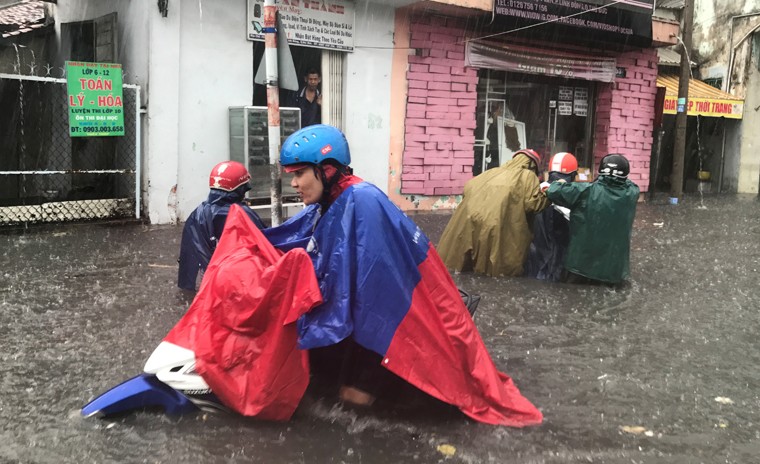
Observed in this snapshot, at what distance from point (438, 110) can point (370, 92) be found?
5.04 ft

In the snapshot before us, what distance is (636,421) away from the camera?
3.61 meters

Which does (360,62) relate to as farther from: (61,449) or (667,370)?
(61,449)

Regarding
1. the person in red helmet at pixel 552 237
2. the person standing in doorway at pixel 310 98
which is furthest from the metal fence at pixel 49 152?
the person in red helmet at pixel 552 237

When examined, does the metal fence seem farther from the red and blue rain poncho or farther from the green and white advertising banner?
the red and blue rain poncho

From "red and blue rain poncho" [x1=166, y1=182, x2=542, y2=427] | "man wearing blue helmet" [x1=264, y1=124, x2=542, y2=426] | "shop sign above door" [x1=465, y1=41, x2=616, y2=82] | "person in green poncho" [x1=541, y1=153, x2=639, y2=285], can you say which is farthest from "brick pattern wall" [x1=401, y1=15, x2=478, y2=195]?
"red and blue rain poncho" [x1=166, y1=182, x2=542, y2=427]

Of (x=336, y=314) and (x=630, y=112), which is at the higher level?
(x=630, y=112)

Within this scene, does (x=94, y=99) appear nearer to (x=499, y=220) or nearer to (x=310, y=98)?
(x=310, y=98)

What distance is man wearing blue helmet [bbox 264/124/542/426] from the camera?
311cm

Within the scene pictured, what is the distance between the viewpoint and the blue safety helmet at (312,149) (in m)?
3.27

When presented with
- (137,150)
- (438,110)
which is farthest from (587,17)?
(137,150)

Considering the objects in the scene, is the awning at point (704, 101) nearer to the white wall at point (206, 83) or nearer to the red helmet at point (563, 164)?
the red helmet at point (563, 164)

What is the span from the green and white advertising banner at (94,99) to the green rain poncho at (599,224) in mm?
6294

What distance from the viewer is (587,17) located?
13734 millimetres

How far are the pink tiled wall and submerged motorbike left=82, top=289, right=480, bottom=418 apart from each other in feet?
46.3
